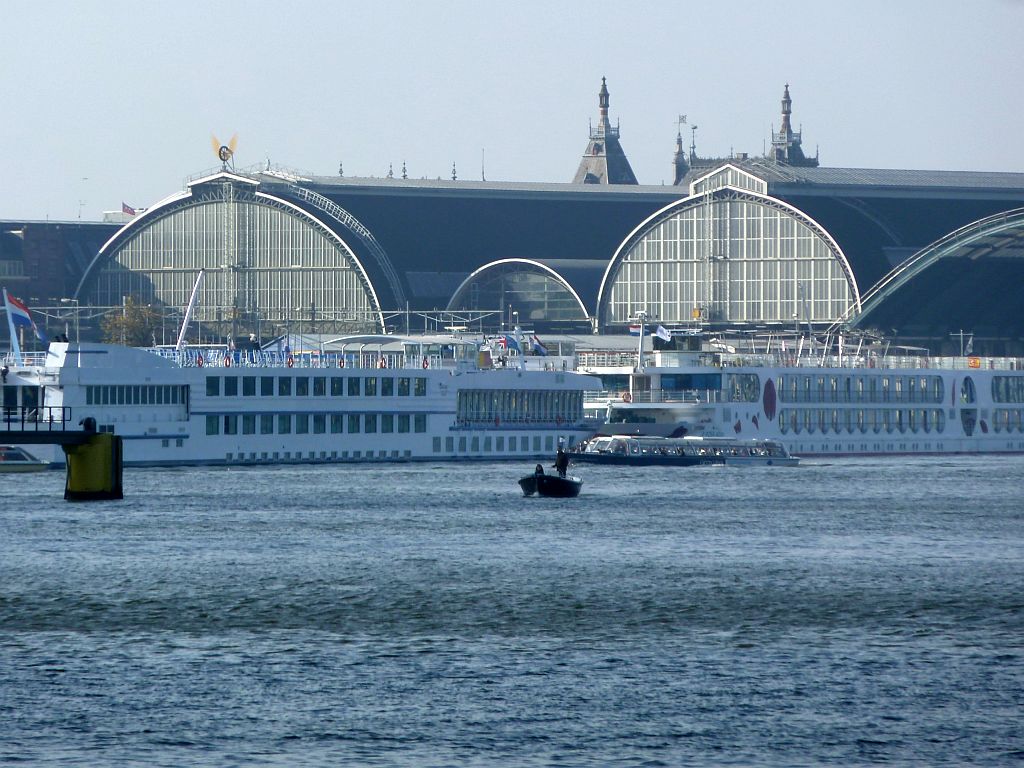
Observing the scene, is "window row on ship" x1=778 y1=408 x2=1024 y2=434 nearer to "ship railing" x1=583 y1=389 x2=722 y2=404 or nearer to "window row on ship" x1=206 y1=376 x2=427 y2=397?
"ship railing" x1=583 y1=389 x2=722 y2=404

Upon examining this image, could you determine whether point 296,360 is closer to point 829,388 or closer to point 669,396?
A: point 669,396

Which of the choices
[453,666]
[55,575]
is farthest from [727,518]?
[453,666]

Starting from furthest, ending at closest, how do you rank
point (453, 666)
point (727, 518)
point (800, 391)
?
point (800, 391), point (727, 518), point (453, 666)

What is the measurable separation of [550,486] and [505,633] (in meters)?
57.8

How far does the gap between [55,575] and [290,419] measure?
77.6 m

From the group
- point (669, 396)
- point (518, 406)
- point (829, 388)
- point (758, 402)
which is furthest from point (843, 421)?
point (518, 406)

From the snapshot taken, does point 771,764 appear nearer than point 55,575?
Yes

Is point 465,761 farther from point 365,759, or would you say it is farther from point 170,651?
point 170,651

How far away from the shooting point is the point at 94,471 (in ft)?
391

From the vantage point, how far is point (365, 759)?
1982 inches

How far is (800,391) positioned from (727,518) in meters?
79.6

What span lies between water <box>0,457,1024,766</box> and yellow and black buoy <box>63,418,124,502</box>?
3.93 ft

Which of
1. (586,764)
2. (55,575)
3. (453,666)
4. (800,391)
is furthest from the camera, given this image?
(800,391)

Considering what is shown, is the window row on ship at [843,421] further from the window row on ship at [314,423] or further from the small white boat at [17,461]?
the small white boat at [17,461]
